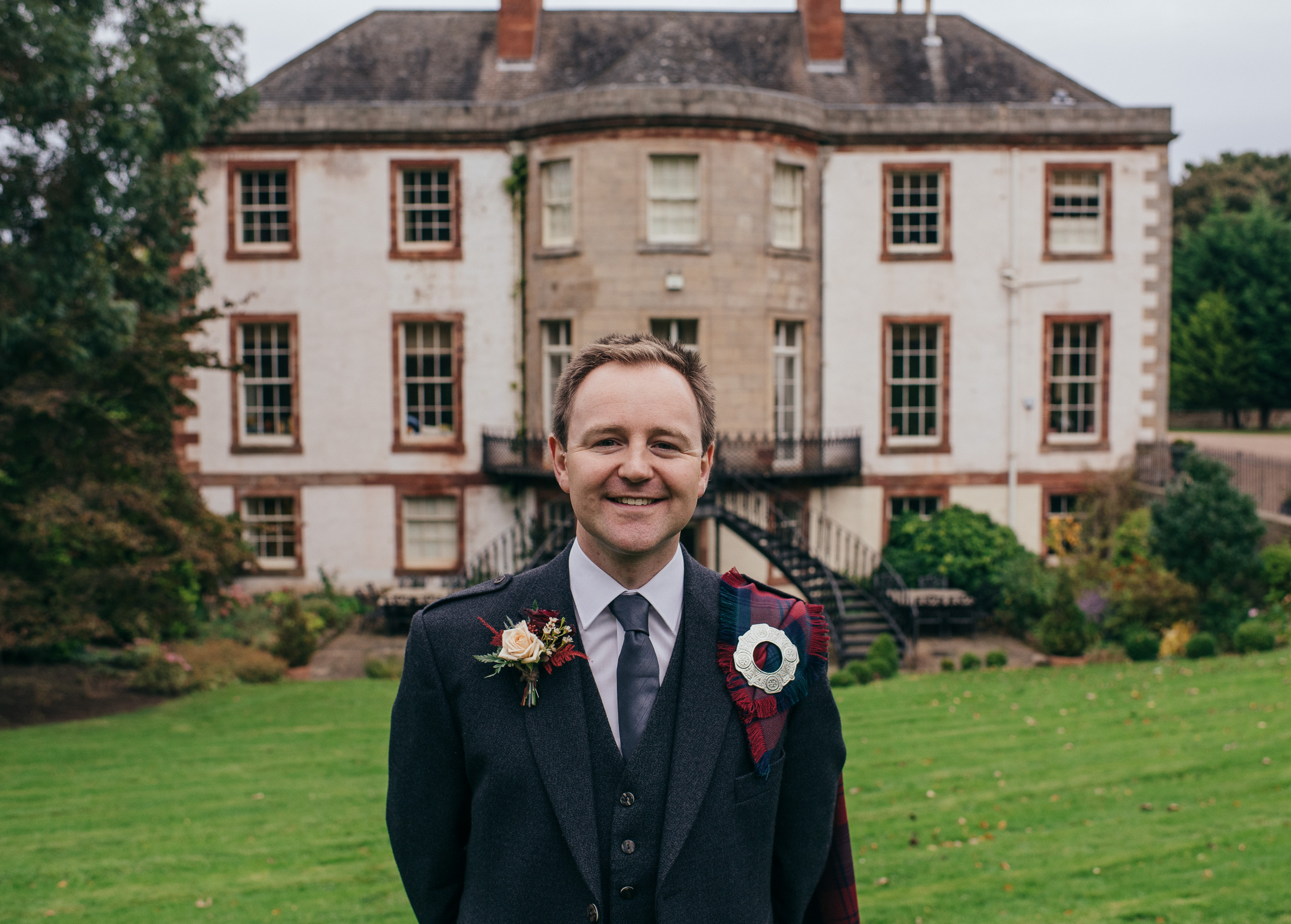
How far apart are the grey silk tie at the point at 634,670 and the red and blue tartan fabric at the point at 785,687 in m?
0.20

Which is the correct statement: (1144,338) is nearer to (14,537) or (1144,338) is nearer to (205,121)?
(205,121)

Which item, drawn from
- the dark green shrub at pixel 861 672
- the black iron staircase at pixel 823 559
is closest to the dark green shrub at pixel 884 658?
the dark green shrub at pixel 861 672

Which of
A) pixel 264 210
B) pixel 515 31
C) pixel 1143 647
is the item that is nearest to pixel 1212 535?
pixel 1143 647

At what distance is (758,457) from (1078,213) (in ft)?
28.1

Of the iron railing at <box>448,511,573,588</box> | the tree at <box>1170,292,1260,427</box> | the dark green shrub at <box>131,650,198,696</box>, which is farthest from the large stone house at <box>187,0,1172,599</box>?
the tree at <box>1170,292,1260,427</box>

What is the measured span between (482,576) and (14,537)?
921cm

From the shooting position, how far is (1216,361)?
43.3 m

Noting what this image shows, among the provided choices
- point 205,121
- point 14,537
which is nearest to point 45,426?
point 14,537

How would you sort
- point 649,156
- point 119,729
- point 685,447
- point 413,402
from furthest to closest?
1. point 413,402
2. point 649,156
3. point 119,729
4. point 685,447

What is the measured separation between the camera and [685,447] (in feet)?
9.59

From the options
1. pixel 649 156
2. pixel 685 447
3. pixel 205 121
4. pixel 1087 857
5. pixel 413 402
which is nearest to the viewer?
pixel 685 447

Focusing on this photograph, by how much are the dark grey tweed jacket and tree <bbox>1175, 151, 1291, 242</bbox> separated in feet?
177

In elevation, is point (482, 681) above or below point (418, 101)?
below

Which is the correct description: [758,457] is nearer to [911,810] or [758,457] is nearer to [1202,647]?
[1202,647]
